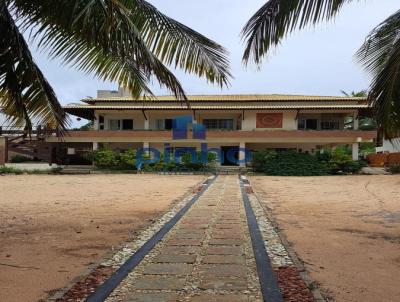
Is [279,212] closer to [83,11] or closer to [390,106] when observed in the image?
[390,106]

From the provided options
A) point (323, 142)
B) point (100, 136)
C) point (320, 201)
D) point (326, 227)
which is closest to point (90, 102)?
point (100, 136)

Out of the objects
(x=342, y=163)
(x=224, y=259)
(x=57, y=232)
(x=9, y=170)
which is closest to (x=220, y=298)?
(x=224, y=259)

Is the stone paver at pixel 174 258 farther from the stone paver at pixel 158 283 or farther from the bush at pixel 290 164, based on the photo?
the bush at pixel 290 164

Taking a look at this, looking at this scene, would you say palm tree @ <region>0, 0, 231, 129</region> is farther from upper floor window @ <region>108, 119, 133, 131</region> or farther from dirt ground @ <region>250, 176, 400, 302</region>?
upper floor window @ <region>108, 119, 133, 131</region>

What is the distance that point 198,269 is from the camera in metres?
5.82

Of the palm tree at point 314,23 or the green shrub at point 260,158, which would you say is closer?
the palm tree at point 314,23

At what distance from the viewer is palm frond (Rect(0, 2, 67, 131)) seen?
621cm

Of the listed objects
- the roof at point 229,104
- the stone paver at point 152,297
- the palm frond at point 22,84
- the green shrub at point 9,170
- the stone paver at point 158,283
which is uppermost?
the roof at point 229,104

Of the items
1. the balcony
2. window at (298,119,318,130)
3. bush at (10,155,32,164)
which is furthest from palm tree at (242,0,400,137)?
bush at (10,155,32,164)

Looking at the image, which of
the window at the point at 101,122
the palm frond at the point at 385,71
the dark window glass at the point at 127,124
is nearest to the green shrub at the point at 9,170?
the window at the point at 101,122

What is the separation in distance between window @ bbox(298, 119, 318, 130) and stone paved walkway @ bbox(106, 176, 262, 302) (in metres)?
28.5

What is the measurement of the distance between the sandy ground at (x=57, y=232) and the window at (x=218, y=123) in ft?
70.3

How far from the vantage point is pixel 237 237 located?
316 inches

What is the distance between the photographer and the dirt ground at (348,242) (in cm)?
526
